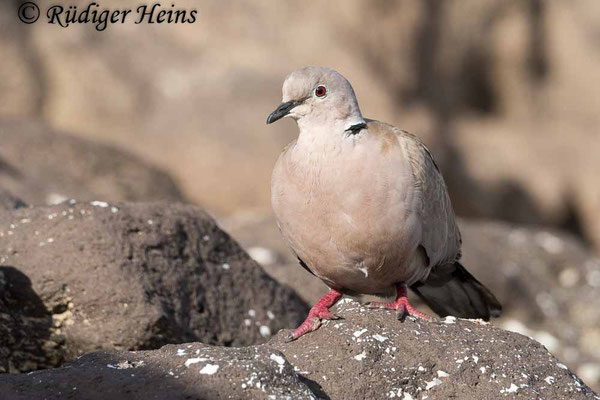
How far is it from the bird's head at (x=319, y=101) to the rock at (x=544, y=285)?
505 cm

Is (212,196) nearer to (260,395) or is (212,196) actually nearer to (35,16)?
(35,16)

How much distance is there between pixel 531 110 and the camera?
17.9m

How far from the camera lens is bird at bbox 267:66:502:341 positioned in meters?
4.87

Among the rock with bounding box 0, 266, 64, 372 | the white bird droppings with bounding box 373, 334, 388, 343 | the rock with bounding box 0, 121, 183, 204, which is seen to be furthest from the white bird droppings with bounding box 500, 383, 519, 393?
the rock with bounding box 0, 121, 183, 204

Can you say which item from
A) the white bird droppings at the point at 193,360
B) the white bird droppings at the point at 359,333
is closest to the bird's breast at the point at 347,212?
the white bird droppings at the point at 359,333

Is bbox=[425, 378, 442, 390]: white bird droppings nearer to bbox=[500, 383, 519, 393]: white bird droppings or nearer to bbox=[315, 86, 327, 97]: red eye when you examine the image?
bbox=[500, 383, 519, 393]: white bird droppings

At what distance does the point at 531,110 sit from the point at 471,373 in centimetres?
1414

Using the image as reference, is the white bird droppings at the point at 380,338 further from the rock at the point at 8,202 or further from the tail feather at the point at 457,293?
the rock at the point at 8,202

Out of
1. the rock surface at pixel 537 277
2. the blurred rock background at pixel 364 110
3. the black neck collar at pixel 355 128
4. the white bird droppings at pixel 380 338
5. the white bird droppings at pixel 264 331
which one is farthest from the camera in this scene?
the blurred rock background at pixel 364 110

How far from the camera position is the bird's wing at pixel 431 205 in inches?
203

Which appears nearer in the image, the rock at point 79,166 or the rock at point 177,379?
the rock at point 177,379

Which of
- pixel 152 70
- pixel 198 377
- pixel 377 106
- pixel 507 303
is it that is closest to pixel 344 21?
pixel 377 106

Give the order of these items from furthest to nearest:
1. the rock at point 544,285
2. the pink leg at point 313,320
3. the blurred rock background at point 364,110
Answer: the blurred rock background at point 364,110
the rock at point 544,285
the pink leg at point 313,320

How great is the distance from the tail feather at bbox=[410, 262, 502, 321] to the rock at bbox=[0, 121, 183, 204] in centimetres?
417
